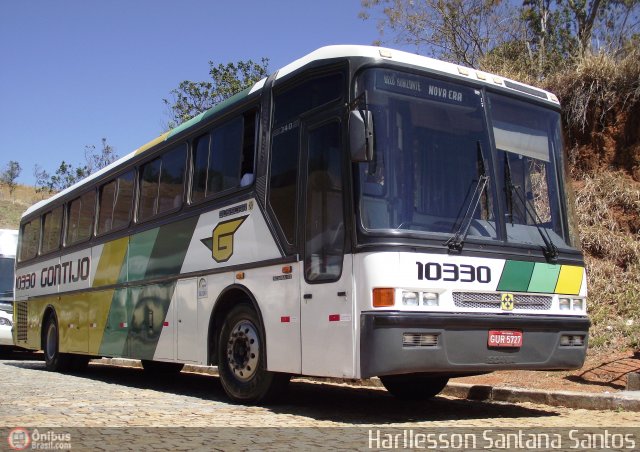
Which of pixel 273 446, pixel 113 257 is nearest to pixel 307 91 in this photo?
pixel 273 446

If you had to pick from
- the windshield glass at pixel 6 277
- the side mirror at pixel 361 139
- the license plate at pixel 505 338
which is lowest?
the license plate at pixel 505 338

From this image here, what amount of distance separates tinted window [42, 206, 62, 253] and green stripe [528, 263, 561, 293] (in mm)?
10426

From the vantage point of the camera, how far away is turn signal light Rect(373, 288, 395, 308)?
6840 millimetres

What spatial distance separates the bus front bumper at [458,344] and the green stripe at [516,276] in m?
0.28

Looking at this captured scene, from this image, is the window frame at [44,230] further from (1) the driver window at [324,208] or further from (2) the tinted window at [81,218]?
(1) the driver window at [324,208]

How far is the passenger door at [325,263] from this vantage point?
711 cm

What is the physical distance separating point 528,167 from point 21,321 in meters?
13.0

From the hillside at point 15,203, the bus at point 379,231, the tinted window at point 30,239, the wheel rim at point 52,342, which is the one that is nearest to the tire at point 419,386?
the bus at point 379,231

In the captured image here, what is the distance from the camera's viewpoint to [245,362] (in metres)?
8.63

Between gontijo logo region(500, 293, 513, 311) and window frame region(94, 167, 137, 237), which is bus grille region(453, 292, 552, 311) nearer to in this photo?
gontijo logo region(500, 293, 513, 311)

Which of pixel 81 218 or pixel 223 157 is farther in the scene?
pixel 81 218

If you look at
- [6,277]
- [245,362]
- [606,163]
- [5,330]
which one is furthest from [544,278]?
[6,277]

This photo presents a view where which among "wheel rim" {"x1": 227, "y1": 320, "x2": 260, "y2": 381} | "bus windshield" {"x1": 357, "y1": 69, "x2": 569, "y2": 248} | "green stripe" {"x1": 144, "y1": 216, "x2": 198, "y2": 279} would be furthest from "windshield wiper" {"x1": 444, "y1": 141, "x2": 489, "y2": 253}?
"green stripe" {"x1": 144, "y1": 216, "x2": 198, "y2": 279}

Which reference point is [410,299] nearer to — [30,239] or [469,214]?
[469,214]
